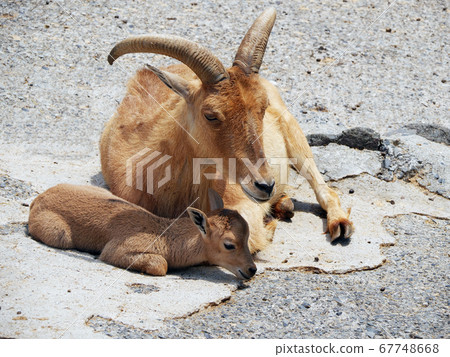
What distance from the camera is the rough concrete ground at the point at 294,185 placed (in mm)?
5398

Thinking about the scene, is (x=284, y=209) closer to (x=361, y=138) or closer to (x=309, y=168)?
(x=309, y=168)

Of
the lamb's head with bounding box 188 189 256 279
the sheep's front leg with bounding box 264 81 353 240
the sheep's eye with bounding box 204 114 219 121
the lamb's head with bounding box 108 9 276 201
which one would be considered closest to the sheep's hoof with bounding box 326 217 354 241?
the sheep's front leg with bounding box 264 81 353 240

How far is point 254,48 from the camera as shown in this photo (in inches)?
263

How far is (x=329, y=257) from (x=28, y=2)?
8538 mm

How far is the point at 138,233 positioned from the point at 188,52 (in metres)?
1.87

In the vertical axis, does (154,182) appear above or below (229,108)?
below

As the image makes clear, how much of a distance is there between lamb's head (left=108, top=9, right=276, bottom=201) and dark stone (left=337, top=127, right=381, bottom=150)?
3285 mm

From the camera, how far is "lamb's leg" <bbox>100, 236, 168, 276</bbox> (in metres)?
6.30

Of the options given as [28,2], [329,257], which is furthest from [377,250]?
[28,2]

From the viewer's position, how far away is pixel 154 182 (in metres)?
7.09

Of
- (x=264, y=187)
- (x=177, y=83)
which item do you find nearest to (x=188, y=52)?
(x=177, y=83)

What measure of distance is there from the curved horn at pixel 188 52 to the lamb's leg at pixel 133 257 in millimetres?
1757
